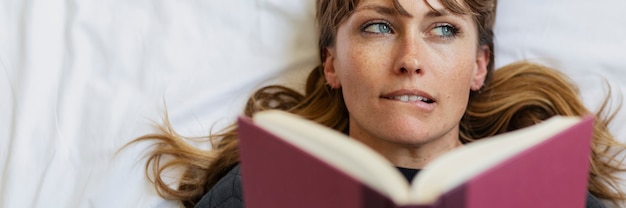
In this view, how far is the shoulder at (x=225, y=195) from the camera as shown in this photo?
51.1 inches

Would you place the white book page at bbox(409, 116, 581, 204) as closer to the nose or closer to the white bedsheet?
the nose

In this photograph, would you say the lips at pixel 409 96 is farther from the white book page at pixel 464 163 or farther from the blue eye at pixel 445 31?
the white book page at pixel 464 163

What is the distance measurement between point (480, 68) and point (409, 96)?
0.83 feet

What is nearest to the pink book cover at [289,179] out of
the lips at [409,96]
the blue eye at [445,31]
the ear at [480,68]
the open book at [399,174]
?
the open book at [399,174]

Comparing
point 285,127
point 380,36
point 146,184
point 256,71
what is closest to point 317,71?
point 256,71

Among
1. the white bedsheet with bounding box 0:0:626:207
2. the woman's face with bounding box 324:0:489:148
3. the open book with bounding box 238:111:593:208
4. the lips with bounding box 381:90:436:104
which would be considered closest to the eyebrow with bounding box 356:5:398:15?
the woman's face with bounding box 324:0:489:148

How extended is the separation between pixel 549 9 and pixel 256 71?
57cm

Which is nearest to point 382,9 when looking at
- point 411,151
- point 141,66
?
point 411,151

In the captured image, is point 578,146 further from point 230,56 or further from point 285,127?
point 230,56

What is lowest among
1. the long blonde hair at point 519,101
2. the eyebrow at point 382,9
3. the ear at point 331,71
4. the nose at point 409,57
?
the long blonde hair at point 519,101

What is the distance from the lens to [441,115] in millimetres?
1214

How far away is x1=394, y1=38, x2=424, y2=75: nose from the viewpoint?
1160 mm

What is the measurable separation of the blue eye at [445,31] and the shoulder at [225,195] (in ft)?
1.35

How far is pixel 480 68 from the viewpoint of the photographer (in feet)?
4.52
